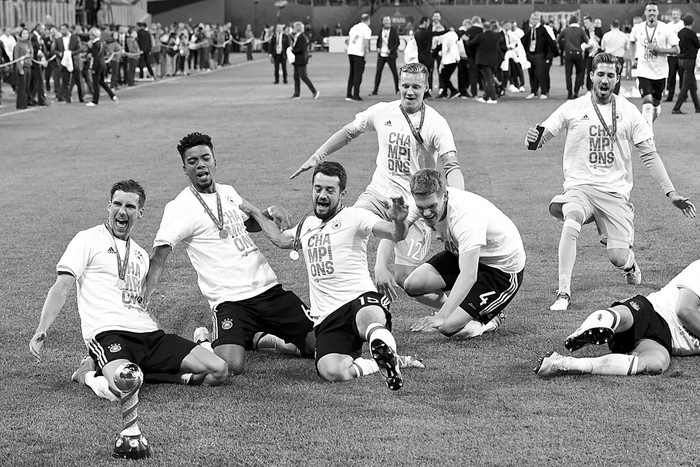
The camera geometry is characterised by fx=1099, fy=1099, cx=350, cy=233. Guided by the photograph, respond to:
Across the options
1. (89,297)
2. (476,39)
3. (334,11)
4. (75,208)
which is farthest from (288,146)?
(334,11)

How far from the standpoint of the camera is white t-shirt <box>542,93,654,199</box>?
9.59 m

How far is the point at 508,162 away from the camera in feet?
62.4

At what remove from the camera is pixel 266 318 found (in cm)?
771

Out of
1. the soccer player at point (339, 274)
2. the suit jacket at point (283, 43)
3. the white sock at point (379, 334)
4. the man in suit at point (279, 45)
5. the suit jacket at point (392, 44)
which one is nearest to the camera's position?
the white sock at point (379, 334)

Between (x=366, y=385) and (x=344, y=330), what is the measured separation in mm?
491

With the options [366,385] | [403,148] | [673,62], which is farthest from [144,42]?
[366,385]

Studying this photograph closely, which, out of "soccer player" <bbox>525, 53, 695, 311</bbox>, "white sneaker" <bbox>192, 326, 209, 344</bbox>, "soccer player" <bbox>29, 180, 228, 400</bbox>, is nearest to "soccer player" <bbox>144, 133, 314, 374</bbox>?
"white sneaker" <bbox>192, 326, 209, 344</bbox>

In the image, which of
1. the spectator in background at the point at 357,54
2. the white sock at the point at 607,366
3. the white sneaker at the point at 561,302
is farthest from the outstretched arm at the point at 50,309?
the spectator in background at the point at 357,54

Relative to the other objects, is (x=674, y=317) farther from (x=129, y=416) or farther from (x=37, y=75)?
(x=37, y=75)

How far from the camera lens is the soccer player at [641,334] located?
22.9ft

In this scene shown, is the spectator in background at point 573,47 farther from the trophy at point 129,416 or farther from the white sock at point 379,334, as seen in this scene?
the trophy at point 129,416

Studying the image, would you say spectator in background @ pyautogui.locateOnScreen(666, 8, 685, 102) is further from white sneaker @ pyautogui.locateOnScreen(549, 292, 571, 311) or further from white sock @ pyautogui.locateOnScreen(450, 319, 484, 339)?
white sock @ pyautogui.locateOnScreen(450, 319, 484, 339)

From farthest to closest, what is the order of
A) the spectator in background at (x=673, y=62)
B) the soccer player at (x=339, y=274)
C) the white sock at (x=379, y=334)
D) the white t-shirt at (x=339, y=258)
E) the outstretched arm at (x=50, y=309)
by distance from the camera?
the spectator in background at (x=673, y=62), the white t-shirt at (x=339, y=258), the soccer player at (x=339, y=274), the white sock at (x=379, y=334), the outstretched arm at (x=50, y=309)

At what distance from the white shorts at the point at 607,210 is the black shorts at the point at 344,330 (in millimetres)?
2907
